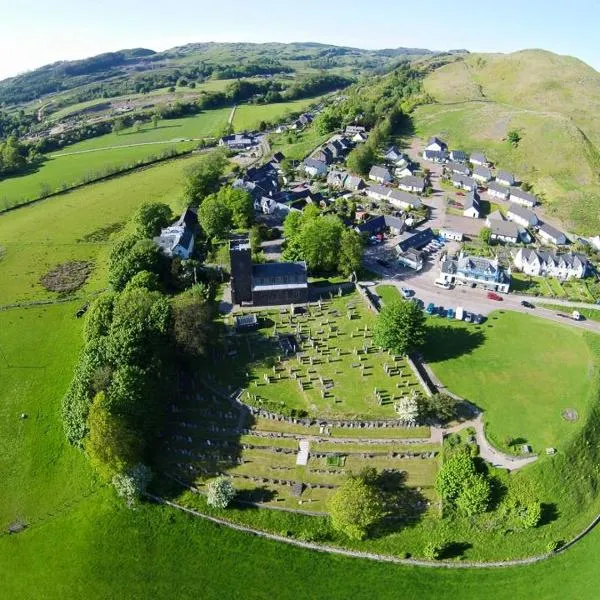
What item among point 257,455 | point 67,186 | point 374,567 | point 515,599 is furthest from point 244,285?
point 67,186

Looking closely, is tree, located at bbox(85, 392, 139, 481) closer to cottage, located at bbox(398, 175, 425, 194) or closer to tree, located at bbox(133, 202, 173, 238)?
tree, located at bbox(133, 202, 173, 238)

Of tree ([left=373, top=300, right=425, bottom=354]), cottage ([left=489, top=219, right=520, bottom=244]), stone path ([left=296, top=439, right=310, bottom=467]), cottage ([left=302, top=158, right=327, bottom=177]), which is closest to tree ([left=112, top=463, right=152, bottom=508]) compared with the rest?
stone path ([left=296, top=439, right=310, bottom=467])

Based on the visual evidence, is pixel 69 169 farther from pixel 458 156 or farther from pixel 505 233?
pixel 505 233

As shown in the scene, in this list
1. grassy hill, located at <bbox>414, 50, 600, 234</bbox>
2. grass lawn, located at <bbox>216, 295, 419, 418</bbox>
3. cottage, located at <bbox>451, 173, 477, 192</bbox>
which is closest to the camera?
grass lawn, located at <bbox>216, 295, 419, 418</bbox>

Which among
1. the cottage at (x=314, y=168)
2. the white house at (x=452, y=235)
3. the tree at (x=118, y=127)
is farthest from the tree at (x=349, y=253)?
the tree at (x=118, y=127)

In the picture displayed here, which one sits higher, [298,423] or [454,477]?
[298,423]

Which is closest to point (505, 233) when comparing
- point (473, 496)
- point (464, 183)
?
point (464, 183)
